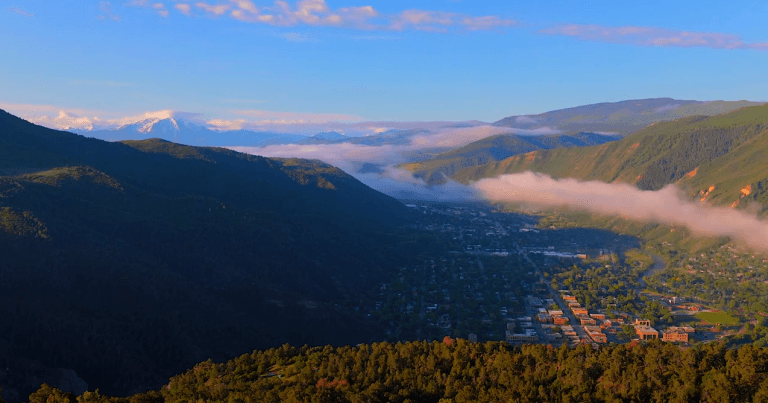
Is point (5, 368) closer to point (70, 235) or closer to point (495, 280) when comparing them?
point (70, 235)

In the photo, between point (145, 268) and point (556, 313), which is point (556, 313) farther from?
point (145, 268)

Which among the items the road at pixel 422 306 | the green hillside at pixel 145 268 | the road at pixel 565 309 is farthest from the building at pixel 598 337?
the green hillside at pixel 145 268

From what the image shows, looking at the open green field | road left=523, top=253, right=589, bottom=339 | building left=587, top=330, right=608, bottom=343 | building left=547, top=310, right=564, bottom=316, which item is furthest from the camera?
building left=547, top=310, right=564, bottom=316

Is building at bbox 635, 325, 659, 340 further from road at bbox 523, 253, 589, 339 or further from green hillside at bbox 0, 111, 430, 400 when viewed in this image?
green hillside at bbox 0, 111, 430, 400

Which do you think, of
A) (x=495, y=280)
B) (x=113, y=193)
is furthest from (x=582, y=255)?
(x=113, y=193)

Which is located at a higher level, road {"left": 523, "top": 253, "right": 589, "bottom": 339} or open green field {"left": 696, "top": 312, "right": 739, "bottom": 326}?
road {"left": 523, "top": 253, "right": 589, "bottom": 339}

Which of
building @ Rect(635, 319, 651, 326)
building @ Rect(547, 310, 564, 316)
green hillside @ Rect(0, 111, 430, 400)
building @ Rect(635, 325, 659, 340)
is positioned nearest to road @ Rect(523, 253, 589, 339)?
building @ Rect(547, 310, 564, 316)

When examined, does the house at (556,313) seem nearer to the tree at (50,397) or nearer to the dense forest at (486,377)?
the dense forest at (486,377)
